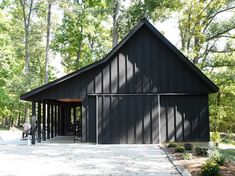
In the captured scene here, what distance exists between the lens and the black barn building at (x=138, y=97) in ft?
57.8

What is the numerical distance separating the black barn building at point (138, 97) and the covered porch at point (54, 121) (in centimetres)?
167

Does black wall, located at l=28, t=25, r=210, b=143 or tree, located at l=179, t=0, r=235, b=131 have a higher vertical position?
tree, located at l=179, t=0, r=235, b=131

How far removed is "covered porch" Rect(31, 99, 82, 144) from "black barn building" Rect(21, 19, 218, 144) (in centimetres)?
167

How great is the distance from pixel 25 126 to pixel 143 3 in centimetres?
1344

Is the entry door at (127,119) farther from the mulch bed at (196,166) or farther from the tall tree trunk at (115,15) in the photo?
the tall tree trunk at (115,15)

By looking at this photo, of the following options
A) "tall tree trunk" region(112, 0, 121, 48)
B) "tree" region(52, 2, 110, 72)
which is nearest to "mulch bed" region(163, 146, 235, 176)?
"tall tree trunk" region(112, 0, 121, 48)

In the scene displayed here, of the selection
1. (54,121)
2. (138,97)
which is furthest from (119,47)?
(54,121)

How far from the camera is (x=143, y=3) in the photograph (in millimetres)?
28156

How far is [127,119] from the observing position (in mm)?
17625

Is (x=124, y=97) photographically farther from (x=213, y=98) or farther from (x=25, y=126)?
(x=213, y=98)

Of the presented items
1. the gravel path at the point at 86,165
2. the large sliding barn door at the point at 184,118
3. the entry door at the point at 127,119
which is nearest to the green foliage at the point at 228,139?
the large sliding barn door at the point at 184,118

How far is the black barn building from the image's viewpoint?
1761 centimetres

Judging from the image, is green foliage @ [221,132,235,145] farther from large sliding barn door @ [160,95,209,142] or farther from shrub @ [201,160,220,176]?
shrub @ [201,160,220,176]

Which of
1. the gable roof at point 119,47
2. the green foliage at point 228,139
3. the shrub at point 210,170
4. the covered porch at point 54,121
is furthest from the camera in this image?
the green foliage at point 228,139
